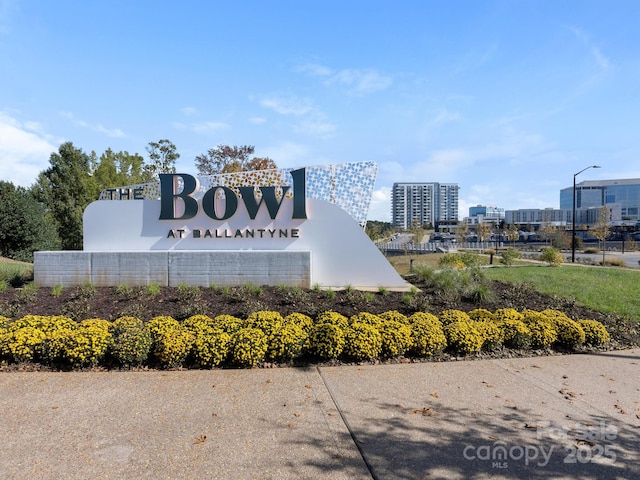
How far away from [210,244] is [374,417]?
915cm

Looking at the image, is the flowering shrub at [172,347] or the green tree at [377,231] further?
the green tree at [377,231]

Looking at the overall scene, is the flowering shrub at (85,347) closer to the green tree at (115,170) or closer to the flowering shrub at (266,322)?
the flowering shrub at (266,322)

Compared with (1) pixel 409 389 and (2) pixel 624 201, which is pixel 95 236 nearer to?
(1) pixel 409 389

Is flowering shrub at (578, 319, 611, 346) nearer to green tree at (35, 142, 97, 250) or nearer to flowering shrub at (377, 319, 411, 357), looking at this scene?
flowering shrub at (377, 319, 411, 357)

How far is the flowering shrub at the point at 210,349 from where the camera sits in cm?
538

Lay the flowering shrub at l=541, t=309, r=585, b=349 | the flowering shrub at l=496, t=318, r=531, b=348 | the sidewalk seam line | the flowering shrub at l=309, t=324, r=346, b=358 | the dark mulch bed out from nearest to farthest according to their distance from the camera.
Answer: the sidewalk seam line < the flowering shrub at l=309, t=324, r=346, b=358 < the flowering shrub at l=496, t=318, r=531, b=348 < the flowering shrub at l=541, t=309, r=585, b=349 < the dark mulch bed

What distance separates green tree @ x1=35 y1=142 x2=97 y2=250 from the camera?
2898 centimetres

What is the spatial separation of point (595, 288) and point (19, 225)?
29.2 m

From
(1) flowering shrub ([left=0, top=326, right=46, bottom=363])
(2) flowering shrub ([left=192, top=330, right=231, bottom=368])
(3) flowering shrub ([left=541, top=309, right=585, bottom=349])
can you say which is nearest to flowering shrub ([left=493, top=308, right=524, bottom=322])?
(3) flowering shrub ([left=541, top=309, right=585, bottom=349])

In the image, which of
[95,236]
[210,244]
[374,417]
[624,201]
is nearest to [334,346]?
[374,417]

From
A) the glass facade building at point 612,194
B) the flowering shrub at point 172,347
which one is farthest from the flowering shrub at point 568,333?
the glass facade building at point 612,194

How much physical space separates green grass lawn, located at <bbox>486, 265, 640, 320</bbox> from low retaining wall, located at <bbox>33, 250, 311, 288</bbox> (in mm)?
6901

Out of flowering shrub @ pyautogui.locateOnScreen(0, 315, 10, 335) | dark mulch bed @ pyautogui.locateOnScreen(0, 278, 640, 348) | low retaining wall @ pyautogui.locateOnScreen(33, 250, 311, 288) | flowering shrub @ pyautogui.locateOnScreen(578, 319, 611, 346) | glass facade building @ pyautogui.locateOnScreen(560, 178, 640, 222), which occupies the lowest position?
flowering shrub @ pyautogui.locateOnScreen(578, 319, 611, 346)

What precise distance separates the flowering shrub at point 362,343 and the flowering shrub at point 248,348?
1174mm
